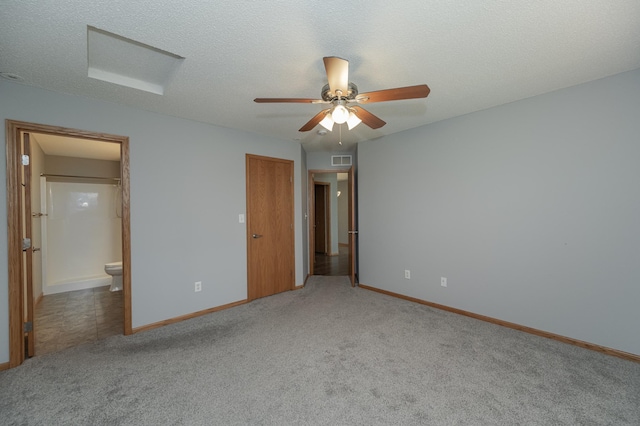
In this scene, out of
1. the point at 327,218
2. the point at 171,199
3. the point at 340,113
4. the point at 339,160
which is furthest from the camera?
the point at 327,218

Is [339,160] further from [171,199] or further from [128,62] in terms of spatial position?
[128,62]

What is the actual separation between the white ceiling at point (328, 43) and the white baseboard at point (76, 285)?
11.3ft

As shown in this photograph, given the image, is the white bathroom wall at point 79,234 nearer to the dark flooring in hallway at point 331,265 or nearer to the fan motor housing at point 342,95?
the dark flooring in hallway at point 331,265

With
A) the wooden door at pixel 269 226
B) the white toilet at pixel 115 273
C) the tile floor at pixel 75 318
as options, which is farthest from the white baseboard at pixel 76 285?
the wooden door at pixel 269 226

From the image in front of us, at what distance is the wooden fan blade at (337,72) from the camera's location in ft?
4.90

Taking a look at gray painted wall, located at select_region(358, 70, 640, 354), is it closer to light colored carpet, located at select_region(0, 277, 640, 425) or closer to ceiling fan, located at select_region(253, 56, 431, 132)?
light colored carpet, located at select_region(0, 277, 640, 425)

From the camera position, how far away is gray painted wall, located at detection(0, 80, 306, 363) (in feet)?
7.41

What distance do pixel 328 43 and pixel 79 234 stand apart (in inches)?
204

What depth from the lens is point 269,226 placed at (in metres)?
3.80

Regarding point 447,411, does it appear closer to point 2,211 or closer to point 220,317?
point 220,317

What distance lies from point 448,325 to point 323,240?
4417 mm

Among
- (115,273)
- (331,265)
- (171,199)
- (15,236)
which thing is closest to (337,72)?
(171,199)

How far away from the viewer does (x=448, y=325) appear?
2.75 m

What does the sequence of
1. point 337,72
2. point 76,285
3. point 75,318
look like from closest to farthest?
point 337,72 → point 75,318 → point 76,285
